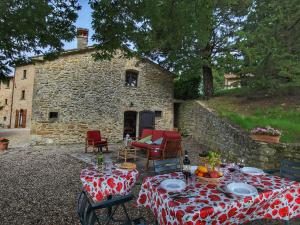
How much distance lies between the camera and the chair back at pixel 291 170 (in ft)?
11.8

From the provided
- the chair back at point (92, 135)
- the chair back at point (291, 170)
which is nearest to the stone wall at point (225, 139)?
the chair back at point (291, 170)

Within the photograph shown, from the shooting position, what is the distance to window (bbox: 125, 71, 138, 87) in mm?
13156

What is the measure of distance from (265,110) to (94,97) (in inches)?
313

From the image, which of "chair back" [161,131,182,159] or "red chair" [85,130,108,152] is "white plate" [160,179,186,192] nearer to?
"chair back" [161,131,182,159]

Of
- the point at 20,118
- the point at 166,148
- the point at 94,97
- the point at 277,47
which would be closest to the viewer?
the point at 166,148

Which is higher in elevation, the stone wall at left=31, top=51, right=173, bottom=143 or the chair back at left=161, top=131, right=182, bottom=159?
the stone wall at left=31, top=51, right=173, bottom=143

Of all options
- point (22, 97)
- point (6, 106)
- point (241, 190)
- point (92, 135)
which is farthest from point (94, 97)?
point (6, 106)

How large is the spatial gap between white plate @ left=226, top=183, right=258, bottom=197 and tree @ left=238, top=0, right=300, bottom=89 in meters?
7.24

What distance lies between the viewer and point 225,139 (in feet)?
28.7

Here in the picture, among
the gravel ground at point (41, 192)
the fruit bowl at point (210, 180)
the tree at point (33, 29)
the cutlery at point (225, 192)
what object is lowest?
the gravel ground at point (41, 192)

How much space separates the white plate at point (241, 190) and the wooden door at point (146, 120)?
10614 millimetres

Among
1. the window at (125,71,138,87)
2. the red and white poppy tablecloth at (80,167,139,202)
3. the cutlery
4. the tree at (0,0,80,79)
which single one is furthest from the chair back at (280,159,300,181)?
the window at (125,71,138,87)

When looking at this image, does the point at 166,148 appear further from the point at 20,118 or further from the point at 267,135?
the point at 20,118

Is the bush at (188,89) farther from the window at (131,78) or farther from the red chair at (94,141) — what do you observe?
the red chair at (94,141)
